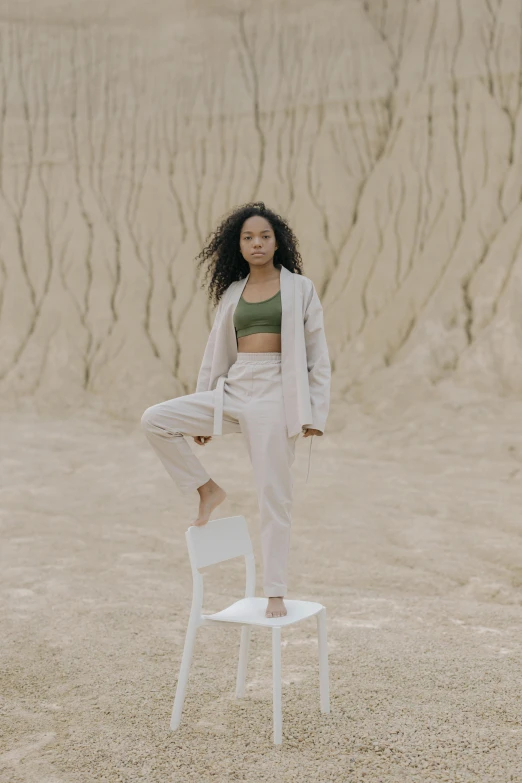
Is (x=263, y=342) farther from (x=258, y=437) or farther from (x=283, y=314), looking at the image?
(x=258, y=437)

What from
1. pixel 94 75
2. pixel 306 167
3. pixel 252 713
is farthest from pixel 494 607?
pixel 94 75

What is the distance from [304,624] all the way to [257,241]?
2.74m

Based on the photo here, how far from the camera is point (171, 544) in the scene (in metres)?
7.80

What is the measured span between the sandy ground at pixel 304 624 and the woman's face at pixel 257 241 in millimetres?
2016

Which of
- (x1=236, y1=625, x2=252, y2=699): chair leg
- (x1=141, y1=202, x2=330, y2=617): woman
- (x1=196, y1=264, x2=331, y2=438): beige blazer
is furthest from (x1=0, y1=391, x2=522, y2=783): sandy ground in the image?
(x1=196, y1=264, x2=331, y2=438): beige blazer

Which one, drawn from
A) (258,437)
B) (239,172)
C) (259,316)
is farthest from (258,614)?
(239,172)

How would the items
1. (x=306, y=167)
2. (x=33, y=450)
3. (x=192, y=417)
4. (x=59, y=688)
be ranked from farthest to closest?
1. (x=306, y=167)
2. (x=33, y=450)
3. (x=59, y=688)
4. (x=192, y=417)

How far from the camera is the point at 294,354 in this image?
3465 millimetres

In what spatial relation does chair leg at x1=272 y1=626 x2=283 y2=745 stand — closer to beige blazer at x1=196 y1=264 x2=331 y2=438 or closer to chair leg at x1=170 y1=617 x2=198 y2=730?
chair leg at x1=170 y1=617 x2=198 y2=730

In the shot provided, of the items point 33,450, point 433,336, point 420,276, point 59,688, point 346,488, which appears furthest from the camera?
point 420,276

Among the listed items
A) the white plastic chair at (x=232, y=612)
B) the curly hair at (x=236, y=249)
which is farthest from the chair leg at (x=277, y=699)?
the curly hair at (x=236, y=249)

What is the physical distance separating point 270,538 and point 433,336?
29.3 feet

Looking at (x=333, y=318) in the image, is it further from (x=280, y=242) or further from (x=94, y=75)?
(x=280, y=242)

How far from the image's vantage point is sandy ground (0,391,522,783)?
3.34 metres
